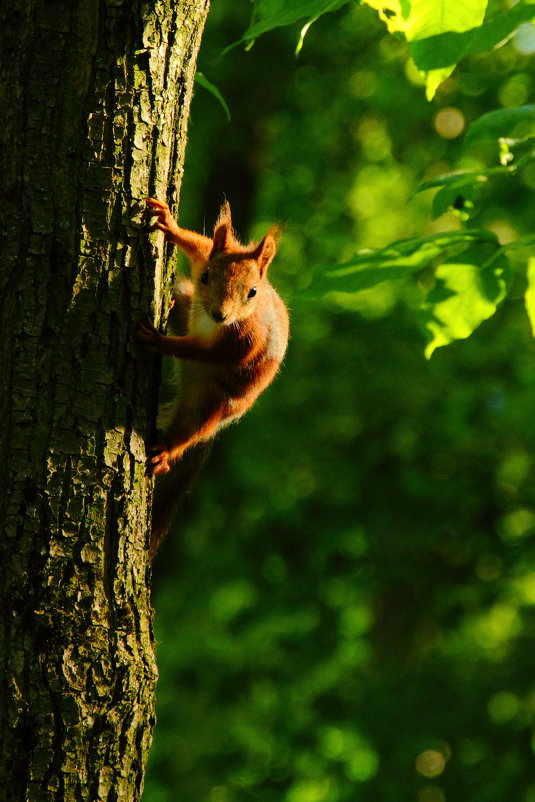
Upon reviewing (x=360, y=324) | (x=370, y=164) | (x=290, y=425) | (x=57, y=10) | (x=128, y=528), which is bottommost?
(x=128, y=528)

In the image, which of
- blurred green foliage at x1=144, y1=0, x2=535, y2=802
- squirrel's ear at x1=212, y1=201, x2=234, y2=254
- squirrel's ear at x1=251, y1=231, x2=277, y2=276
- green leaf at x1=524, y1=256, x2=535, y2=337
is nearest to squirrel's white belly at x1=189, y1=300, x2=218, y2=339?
squirrel's ear at x1=212, y1=201, x2=234, y2=254

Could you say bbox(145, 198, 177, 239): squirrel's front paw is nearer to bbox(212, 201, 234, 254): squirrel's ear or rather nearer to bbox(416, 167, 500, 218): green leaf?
bbox(416, 167, 500, 218): green leaf

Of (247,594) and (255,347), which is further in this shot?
(247,594)

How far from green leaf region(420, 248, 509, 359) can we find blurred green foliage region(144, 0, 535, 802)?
25.7 ft

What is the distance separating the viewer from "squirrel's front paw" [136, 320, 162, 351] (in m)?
2.31

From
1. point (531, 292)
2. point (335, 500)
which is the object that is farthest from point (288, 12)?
point (335, 500)

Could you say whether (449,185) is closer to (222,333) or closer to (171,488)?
(222,333)

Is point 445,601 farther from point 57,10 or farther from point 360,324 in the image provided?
point 57,10

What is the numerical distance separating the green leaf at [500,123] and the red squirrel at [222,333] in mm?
868

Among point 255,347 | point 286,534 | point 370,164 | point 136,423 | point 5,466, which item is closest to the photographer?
point 5,466

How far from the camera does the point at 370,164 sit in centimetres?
1293

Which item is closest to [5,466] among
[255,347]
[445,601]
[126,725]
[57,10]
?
[126,725]

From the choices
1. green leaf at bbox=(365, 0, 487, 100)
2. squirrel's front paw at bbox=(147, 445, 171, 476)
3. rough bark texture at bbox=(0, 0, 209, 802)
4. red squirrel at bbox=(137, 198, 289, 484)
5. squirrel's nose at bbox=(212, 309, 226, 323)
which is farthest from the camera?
squirrel's nose at bbox=(212, 309, 226, 323)

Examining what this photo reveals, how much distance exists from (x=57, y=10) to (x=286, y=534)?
9952 mm
